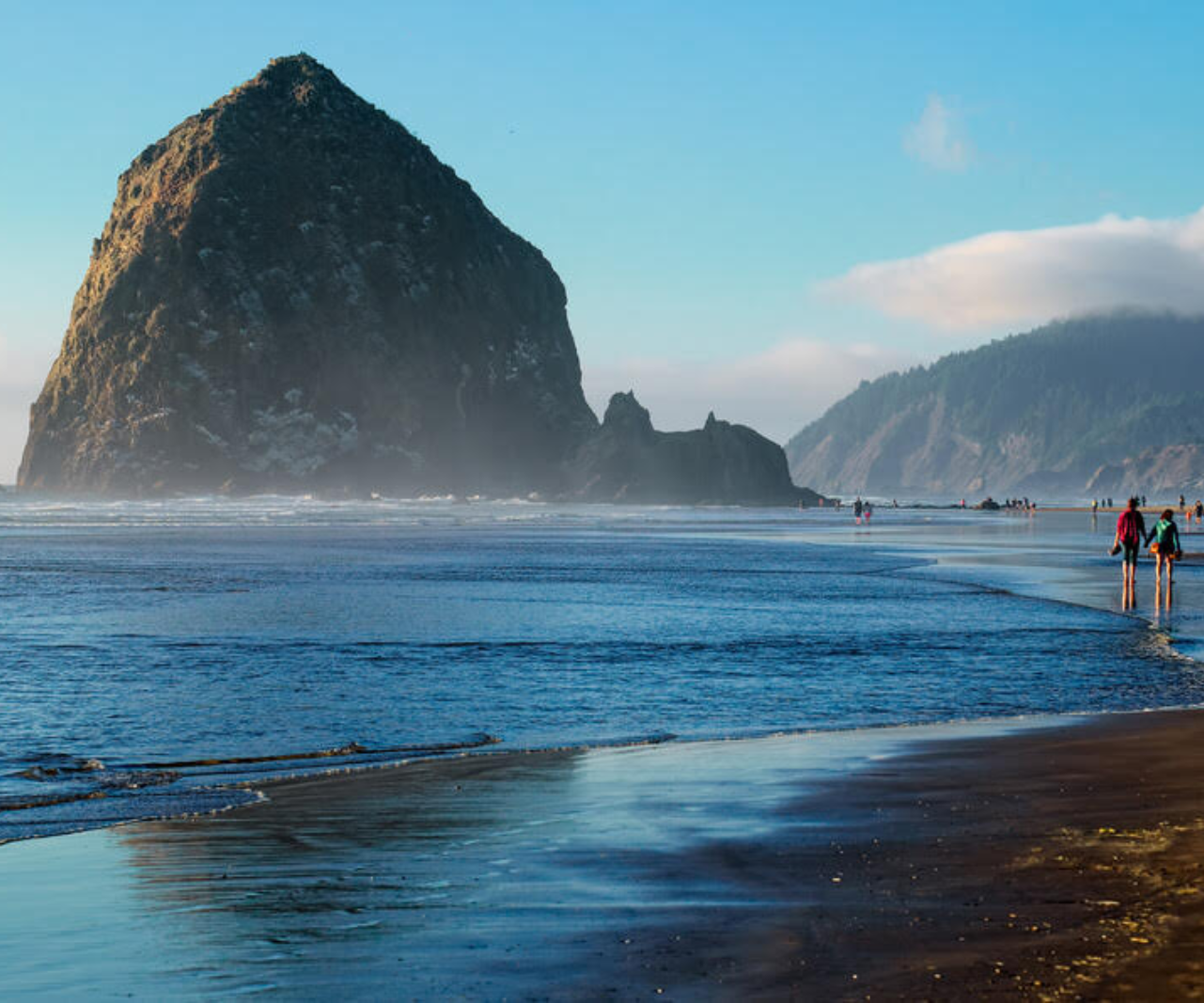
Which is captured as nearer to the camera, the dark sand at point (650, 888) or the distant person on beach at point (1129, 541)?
the dark sand at point (650, 888)

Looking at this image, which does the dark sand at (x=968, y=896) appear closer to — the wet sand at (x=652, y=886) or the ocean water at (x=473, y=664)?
the wet sand at (x=652, y=886)

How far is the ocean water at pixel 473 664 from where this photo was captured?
1152 cm

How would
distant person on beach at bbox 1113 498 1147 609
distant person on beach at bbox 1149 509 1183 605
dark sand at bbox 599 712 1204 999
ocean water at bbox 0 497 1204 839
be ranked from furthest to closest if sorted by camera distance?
distant person on beach at bbox 1149 509 1183 605 < distant person on beach at bbox 1113 498 1147 609 < ocean water at bbox 0 497 1204 839 < dark sand at bbox 599 712 1204 999

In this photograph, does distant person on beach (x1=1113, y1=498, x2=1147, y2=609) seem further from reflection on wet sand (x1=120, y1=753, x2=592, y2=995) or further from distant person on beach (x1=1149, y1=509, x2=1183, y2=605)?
reflection on wet sand (x1=120, y1=753, x2=592, y2=995)

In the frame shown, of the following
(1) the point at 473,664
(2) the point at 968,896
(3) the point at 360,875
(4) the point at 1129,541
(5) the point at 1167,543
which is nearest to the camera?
(2) the point at 968,896

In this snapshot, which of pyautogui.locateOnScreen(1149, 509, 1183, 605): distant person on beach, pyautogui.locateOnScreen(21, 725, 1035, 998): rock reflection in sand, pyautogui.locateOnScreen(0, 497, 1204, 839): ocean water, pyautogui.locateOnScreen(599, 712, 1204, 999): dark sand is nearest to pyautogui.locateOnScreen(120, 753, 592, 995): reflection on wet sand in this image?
pyautogui.locateOnScreen(21, 725, 1035, 998): rock reflection in sand

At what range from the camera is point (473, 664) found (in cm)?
1741

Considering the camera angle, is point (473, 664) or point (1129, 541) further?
point (1129, 541)

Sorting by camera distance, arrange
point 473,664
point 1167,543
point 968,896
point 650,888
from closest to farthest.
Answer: point 968,896 → point 650,888 → point 473,664 → point 1167,543

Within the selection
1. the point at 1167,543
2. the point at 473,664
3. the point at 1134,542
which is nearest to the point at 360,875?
the point at 473,664

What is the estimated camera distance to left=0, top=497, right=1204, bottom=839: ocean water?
11.5m

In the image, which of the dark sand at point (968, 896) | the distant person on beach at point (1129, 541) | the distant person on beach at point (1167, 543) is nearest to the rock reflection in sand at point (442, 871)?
the dark sand at point (968, 896)

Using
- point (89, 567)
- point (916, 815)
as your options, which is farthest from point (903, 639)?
point (89, 567)

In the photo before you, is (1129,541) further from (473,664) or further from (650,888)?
(650,888)
